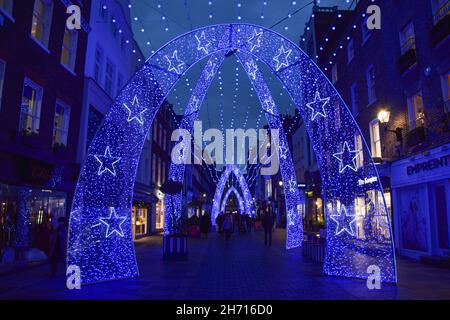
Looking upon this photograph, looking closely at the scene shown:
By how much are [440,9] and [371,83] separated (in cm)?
584

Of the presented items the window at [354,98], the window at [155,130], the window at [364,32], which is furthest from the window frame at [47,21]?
the window at [155,130]

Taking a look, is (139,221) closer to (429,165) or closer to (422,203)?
(422,203)

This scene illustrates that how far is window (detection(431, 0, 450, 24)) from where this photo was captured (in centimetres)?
1189

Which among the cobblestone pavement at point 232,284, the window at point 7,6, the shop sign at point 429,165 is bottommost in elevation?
the cobblestone pavement at point 232,284

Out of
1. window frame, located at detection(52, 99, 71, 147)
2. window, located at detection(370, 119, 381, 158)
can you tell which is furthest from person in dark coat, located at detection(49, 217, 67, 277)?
window, located at detection(370, 119, 381, 158)

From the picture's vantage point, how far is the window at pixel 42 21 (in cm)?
1277

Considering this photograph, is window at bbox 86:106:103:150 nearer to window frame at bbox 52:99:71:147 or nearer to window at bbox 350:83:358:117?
window frame at bbox 52:99:71:147

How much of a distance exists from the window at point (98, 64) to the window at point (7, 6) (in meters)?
6.22

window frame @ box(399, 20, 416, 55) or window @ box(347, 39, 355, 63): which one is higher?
window @ box(347, 39, 355, 63)

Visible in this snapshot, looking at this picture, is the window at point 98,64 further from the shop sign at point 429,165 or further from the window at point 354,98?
the shop sign at point 429,165

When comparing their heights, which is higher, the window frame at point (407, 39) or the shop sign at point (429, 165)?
the window frame at point (407, 39)

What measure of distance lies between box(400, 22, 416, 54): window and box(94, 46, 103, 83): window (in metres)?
13.2

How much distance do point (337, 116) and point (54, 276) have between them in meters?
8.72
